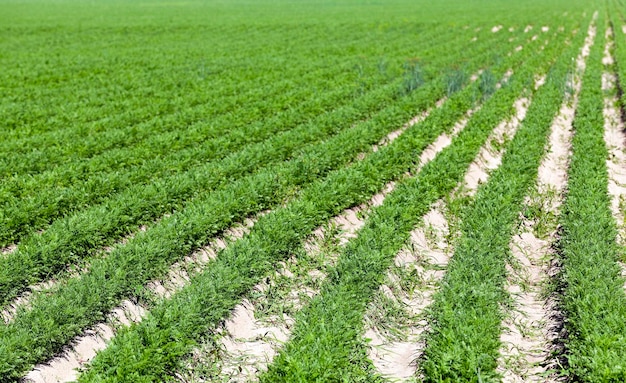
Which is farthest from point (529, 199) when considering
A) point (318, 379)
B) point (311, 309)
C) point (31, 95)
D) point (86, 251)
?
point (31, 95)

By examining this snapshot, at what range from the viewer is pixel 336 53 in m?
24.8

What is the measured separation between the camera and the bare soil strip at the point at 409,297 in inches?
216

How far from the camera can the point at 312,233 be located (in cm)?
774

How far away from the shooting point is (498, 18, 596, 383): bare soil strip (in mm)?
5348

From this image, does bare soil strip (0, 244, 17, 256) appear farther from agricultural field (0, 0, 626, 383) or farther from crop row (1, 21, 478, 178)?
crop row (1, 21, 478, 178)

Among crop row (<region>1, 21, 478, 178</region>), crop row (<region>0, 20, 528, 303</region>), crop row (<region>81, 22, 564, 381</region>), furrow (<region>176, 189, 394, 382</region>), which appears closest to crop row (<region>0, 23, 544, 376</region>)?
crop row (<region>81, 22, 564, 381</region>)

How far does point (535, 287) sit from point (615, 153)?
6.45 m

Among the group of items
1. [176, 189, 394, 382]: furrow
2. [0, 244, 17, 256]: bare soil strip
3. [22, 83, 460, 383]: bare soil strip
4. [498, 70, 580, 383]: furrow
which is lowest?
[498, 70, 580, 383]: furrow

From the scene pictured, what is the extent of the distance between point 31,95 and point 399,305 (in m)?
12.8

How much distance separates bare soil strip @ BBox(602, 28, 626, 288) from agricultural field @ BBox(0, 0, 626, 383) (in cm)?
7

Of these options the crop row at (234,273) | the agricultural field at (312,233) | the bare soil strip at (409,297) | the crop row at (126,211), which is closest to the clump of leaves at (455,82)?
the agricultural field at (312,233)

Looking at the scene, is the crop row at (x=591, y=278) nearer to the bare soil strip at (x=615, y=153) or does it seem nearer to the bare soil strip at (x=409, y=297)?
the bare soil strip at (x=615, y=153)

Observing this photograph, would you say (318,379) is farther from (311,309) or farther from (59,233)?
(59,233)

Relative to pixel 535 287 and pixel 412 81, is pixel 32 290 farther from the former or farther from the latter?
pixel 412 81
